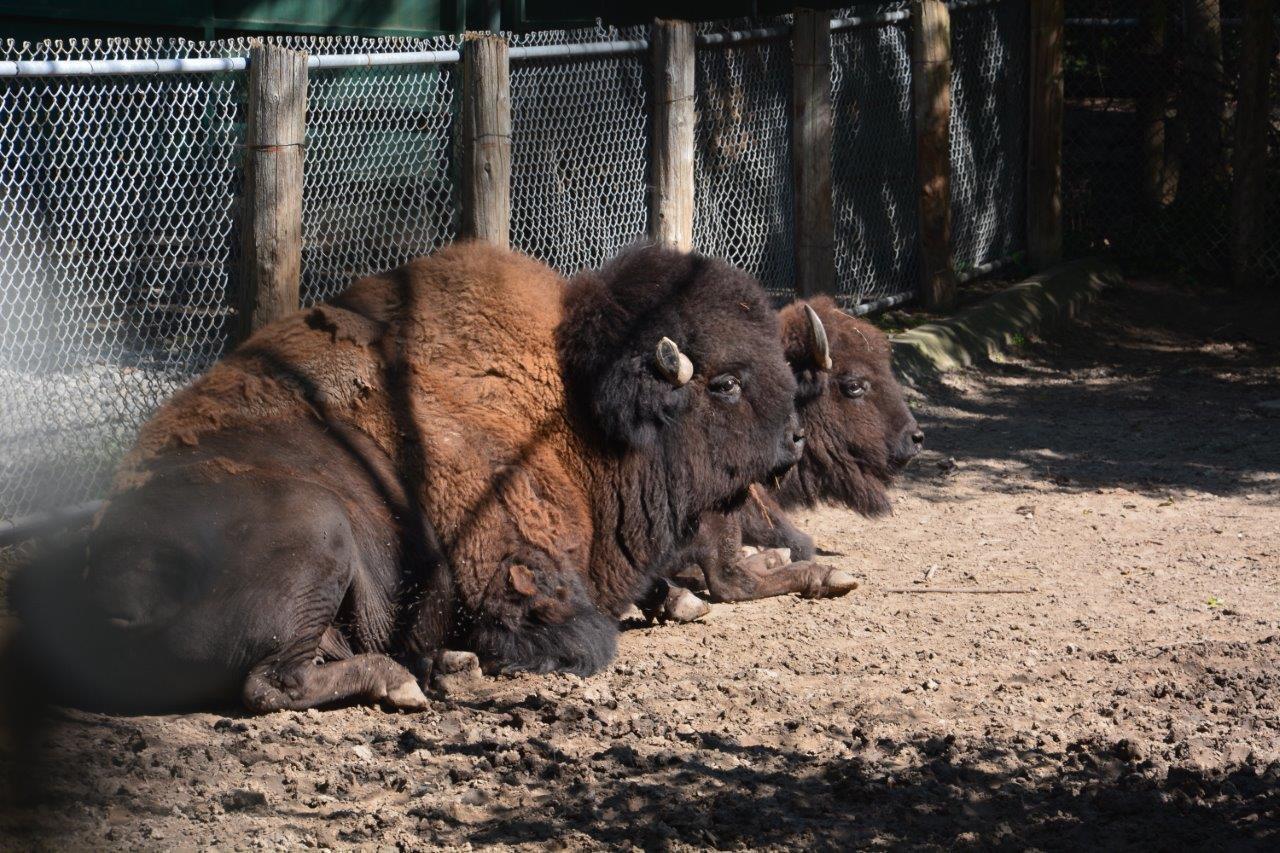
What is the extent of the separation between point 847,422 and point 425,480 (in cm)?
262

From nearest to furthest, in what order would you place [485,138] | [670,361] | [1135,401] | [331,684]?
[331,684] < [670,361] < [485,138] < [1135,401]

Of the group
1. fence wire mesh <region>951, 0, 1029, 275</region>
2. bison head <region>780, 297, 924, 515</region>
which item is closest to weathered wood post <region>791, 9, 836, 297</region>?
fence wire mesh <region>951, 0, 1029, 275</region>

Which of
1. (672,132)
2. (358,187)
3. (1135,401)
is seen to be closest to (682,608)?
(358,187)

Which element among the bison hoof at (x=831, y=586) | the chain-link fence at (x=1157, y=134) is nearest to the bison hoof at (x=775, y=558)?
the bison hoof at (x=831, y=586)

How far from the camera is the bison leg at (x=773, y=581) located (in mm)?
6168

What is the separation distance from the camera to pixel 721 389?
5523mm

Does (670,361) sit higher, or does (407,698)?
(670,361)

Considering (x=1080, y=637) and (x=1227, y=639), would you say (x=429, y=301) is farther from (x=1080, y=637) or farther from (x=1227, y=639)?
(x=1227, y=639)

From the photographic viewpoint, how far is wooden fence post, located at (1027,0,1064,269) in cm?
1252

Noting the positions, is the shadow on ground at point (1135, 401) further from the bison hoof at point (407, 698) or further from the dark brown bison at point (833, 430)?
the bison hoof at point (407, 698)

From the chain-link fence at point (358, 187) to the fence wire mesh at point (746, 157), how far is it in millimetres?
16

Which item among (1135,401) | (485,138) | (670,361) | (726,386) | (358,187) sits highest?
(485,138)

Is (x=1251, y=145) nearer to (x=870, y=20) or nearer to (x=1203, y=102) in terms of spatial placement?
(x=1203, y=102)

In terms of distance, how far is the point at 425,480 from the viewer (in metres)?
5.05
